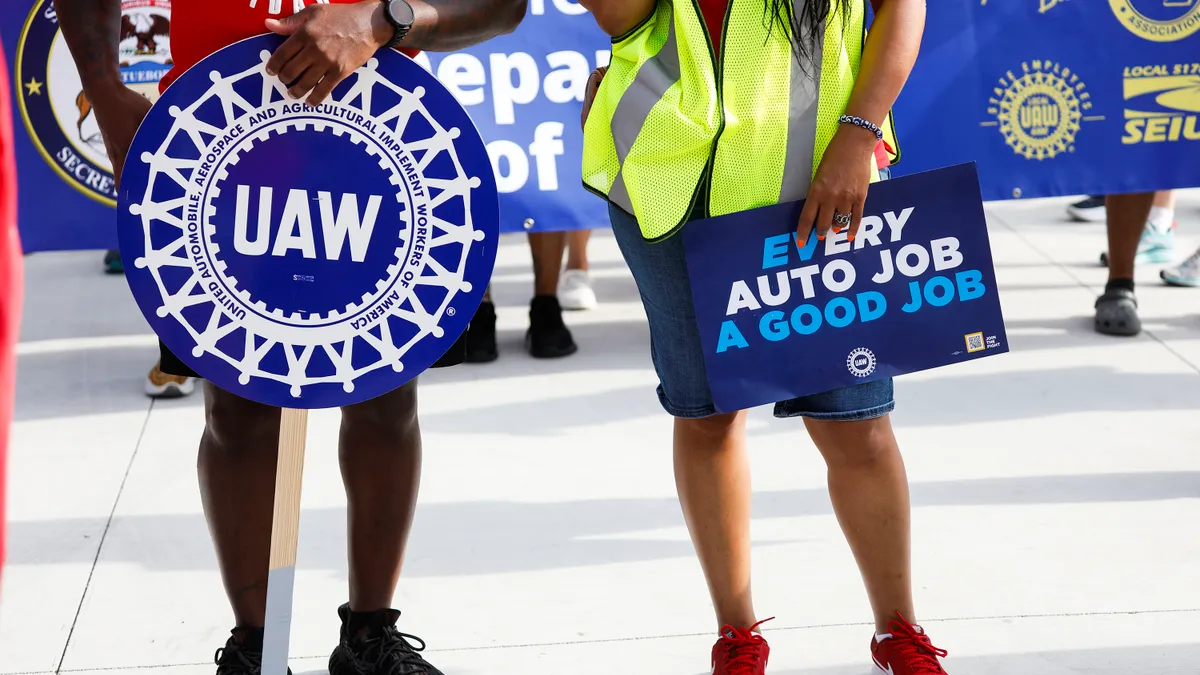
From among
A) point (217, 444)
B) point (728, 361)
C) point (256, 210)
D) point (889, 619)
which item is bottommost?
point (889, 619)

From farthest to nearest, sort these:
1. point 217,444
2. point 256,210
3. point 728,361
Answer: point 217,444 < point 728,361 < point 256,210

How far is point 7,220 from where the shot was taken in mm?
1088

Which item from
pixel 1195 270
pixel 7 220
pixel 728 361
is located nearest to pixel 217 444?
pixel 728 361

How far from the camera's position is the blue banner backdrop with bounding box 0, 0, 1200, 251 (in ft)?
13.6

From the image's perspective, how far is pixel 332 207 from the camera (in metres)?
1.91

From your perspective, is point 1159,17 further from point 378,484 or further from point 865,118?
point 378,484

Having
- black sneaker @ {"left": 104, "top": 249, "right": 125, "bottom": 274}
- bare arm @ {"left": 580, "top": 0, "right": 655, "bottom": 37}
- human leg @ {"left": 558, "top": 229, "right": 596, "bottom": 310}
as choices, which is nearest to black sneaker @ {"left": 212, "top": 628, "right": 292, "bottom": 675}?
bare arm @ {"left": 580, "top": 0, "right": 655, "bottom": 37}

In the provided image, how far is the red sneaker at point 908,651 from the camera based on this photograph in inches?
89.1

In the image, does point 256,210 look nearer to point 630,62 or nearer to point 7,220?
point 630,62

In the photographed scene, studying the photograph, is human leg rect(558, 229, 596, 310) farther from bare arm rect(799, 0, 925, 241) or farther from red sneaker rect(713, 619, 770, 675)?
bare arm rect(799, 0, 925, 241)

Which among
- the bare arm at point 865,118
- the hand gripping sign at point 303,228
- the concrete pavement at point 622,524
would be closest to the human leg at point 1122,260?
the concrete pavement at point 622,524

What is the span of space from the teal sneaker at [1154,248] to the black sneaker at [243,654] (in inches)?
167

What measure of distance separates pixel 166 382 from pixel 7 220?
123 inches

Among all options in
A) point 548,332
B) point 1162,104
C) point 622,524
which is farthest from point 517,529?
point 1162,104
